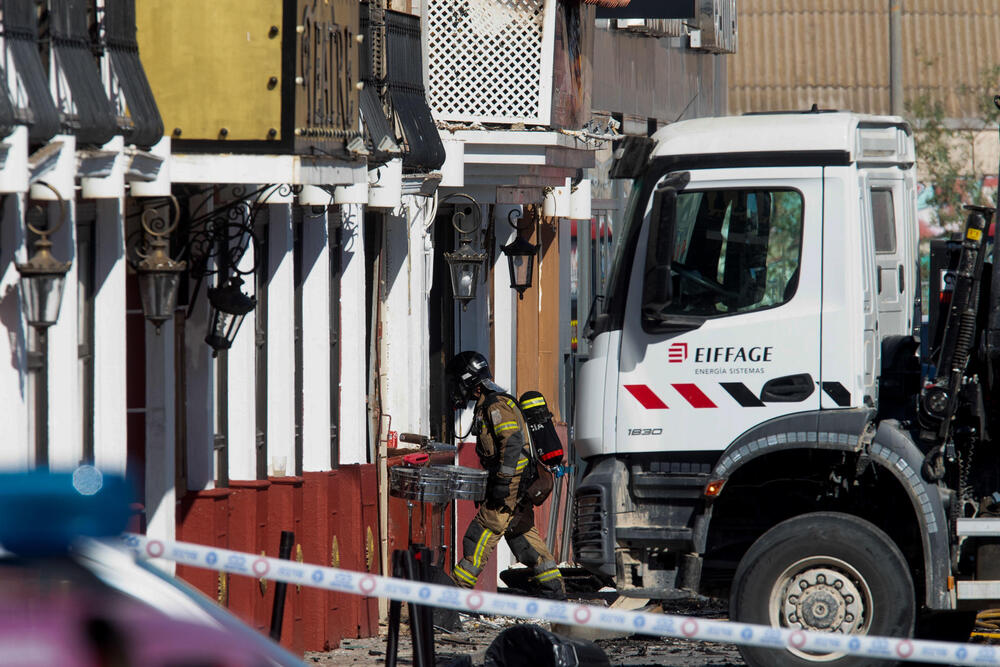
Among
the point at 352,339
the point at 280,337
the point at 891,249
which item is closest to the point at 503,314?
the point at 352,339

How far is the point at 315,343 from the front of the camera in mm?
12422

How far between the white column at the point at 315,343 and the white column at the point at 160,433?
238 cm

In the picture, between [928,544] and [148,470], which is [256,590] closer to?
[148,470]

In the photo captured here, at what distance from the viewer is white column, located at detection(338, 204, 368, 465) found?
13.2m

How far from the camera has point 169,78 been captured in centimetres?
968

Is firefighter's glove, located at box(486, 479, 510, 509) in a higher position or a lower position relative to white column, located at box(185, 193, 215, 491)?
lower

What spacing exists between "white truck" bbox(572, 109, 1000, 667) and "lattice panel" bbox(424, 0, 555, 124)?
4.55m

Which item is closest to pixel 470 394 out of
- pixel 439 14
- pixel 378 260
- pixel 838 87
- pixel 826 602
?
pixel 378 260

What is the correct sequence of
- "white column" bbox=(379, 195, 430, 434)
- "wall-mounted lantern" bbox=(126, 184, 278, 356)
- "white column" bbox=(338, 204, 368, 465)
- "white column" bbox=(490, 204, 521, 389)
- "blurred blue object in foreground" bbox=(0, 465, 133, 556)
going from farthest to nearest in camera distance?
"white column" bbox=(490, 204, 521, 389) < "white column" bbox=(379, 195, 430, 434) < "white column" bbox=(338, 204, 368, 465) < "wall-mounted lantern" bbox=(126, 184, 278, 356) < "blurred blue object in foreground" bbox=(0, 465, 133, 556)

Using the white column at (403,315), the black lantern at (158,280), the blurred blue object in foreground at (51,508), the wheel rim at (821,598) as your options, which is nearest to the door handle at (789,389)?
the wheel rim at (821,598)

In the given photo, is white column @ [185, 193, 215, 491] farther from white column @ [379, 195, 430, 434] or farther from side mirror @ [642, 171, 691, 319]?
white column @ [379, 195, 430, 434]

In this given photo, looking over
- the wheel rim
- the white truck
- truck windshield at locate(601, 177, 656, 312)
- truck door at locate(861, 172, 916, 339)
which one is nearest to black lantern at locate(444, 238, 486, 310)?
the white truck

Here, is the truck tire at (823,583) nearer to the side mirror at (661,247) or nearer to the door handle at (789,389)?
the door handle at (789,389)

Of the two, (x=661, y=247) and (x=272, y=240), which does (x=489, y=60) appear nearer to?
(x=272, y=240)
